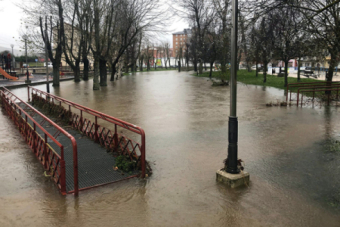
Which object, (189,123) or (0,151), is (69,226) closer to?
(0,151)

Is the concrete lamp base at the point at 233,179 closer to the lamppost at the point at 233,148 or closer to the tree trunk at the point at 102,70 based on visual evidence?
the lamppost at the point at 233,148

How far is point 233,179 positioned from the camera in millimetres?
5293

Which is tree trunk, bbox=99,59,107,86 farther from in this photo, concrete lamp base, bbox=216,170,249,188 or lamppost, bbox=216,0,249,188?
concrete lamp base, bbox=216,170,249,188

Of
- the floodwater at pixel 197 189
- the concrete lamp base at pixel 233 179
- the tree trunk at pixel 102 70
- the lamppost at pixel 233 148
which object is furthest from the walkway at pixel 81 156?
the tree trunk at pixel 102 70

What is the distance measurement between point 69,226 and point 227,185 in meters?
2.70

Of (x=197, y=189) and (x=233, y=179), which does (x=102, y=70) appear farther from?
(x=233, y=179)

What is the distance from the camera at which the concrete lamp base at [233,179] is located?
5.31 metres

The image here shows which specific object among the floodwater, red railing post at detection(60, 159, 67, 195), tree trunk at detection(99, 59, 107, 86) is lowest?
the floodwater

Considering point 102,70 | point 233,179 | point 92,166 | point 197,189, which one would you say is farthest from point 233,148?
point 102,70

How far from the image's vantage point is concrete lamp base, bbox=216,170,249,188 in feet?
17.4

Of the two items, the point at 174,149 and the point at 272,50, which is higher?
the point at 272,50

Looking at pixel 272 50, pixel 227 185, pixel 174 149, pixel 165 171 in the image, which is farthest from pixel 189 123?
pixel 272 50

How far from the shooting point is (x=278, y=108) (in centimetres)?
1399

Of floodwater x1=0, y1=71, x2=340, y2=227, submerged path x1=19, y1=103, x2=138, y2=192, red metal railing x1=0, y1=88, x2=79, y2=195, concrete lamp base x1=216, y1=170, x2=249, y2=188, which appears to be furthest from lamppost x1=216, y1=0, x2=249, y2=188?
red metal railing x1=0, y1=88, x2=79, y2=195
